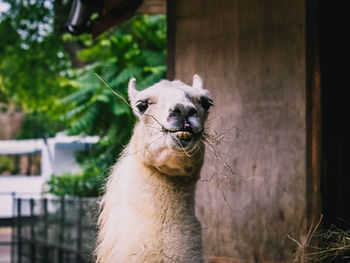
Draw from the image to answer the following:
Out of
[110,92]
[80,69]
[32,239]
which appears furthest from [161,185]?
[80,69]

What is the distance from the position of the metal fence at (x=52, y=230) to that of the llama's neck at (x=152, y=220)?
4.46 m

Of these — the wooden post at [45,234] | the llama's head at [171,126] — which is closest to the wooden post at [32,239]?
the wooden post at [45,234]

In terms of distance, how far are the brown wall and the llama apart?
0.81 metres

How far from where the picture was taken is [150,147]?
2932 millimetres

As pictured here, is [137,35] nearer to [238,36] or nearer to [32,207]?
[32,207]

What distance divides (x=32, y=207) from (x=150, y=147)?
317 inches

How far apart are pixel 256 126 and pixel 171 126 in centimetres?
161

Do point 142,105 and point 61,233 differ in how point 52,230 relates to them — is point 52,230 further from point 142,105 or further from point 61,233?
point 142,105

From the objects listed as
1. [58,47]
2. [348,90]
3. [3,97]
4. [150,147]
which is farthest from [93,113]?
[3,97]

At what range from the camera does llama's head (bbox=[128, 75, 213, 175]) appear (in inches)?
107

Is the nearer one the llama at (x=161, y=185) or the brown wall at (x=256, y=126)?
the llama at (x=161, y=185)

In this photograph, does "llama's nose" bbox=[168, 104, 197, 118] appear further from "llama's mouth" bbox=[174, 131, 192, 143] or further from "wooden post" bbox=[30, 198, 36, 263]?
"wooden post" bbox=[30, 198, 36, 263]

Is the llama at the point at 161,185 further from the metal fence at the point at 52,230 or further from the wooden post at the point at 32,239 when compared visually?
the wooden post at the point at 32,239

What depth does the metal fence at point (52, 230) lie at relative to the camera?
8.45 metres
